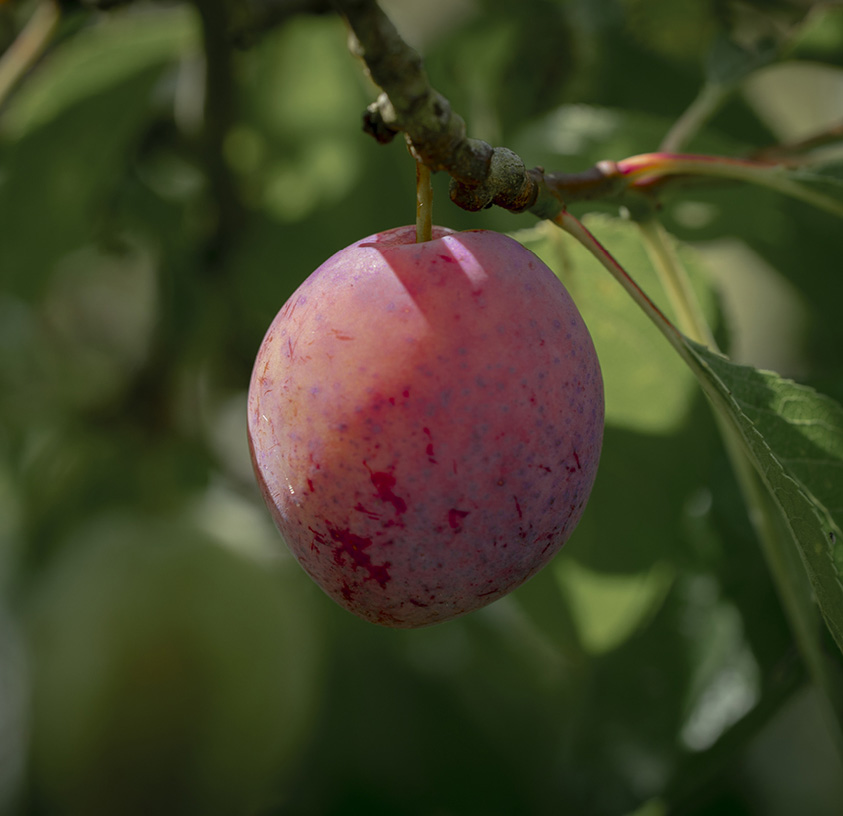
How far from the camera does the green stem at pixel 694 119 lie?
728mm

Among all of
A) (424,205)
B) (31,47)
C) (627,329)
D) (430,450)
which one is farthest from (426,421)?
(31,47)

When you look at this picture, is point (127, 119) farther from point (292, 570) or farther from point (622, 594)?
point (622, 594)

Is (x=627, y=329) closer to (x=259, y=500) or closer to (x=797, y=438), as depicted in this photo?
(x=797, y=438)

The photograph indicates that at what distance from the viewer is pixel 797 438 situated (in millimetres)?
493

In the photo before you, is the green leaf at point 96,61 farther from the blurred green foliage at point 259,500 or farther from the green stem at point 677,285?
the green stem at point 677,285

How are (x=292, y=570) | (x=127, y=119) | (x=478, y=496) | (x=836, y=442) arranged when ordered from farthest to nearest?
(x=292, y=570) < (x=127, y=119) < (x=836, y=442) < (x=478, y=496)

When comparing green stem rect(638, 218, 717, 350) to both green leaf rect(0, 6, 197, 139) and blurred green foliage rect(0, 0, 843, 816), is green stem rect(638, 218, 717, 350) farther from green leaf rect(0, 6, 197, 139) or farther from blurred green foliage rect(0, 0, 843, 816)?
green leaf rect(0, 6, 197, 139)

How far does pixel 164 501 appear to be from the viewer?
1087 millimetres

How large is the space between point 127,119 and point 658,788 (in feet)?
2.80

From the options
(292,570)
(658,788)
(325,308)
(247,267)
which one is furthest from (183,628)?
(325,308)

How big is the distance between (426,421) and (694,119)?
0.50m

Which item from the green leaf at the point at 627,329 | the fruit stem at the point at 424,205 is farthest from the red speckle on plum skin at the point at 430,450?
the green leaf at the point at 627,329

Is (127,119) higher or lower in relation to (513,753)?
higher

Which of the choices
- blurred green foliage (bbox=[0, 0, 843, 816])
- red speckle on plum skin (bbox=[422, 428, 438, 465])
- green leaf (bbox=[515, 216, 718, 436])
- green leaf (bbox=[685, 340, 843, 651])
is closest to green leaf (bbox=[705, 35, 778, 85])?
blurred green foliage (bbox=[0, 0, 843, 816])
